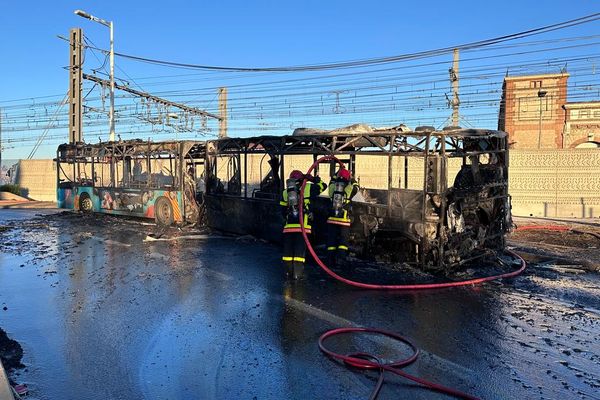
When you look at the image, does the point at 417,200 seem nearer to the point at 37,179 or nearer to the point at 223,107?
the point at 223,107

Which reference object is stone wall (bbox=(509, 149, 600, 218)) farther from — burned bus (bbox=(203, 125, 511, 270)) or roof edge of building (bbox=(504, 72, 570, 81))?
roof edge of building (bbox=(504, 72, 570, 81))

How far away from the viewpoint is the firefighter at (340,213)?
336 inches

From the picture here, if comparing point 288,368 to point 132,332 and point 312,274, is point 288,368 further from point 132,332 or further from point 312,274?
point 312,274

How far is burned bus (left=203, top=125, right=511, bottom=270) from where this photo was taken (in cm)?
836

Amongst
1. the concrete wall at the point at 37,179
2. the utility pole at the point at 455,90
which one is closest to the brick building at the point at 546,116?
the utility pole at the point at 455,90

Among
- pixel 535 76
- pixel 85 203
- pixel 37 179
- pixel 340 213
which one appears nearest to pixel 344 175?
pixel 340 213

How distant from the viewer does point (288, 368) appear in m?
4.46

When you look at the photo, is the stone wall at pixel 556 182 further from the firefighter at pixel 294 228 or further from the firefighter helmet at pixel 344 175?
the firefighter at pixel 294 228

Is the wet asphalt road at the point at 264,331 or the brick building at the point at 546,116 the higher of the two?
the brick building at the point at 546,116

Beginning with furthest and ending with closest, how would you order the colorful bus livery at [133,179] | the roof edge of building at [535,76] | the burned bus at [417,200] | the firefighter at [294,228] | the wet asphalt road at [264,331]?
the roof edge of building at [535,76]
the colorful bus livery at [133,179]
the burned bus at [417,200]
the firefighter at [294,228]
the wet asphalt road at [264,331]

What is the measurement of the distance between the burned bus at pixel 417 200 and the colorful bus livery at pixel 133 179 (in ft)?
9.86

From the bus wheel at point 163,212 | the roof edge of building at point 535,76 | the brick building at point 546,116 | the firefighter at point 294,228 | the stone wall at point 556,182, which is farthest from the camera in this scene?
the roof edge of building at point 535,76

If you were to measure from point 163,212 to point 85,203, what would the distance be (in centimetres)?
566

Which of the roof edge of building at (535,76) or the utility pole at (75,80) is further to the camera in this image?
the roof edge of building at (535,76)
